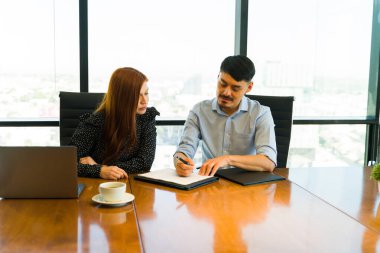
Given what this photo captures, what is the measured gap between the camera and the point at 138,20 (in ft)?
10.6

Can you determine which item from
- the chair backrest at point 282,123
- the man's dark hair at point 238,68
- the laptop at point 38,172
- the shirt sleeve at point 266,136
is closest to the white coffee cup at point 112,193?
the laptop at point 38,172

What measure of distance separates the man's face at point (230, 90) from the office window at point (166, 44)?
111 cm

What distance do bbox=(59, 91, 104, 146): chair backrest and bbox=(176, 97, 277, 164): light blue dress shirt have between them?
583 mm

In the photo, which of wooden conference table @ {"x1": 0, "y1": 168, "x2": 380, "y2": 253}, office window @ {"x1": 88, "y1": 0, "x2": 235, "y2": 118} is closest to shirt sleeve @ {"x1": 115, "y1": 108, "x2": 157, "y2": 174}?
wooden conference table @ {"x1": 0, "y1": 168, "x2": 380, "y2": 253}

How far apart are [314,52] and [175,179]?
2.29m

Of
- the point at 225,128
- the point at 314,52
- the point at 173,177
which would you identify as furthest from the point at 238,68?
the point at 314,52

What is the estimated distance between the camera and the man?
2.22 metres

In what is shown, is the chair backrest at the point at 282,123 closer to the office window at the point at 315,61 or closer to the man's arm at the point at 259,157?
the man's arm at the point at 259,157

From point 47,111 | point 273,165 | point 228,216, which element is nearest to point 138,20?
point 47,111

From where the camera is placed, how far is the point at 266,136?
2232 millimetres

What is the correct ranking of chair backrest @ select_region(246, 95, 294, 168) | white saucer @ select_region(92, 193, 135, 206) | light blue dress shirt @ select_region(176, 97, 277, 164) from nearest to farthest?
white saucer @ select_region(92, 193, 135, 206) → light blue dress shirt @ select_region(176, 97, 277, 164) → chair backrest @ select_region(246, 95, 294, 168)

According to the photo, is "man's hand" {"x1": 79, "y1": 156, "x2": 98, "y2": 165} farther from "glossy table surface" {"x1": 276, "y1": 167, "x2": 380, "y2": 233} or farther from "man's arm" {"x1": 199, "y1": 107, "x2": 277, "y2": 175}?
"glossy table surface" {"x1": 276, "y1": 167, "x2": 380, "y2": 233}

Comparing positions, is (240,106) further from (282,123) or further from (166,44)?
(166,44)

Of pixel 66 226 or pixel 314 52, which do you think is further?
pixel 314 52
